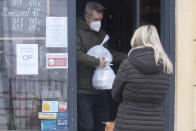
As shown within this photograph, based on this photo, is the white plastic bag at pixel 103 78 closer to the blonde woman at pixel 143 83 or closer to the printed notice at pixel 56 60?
the printed notice at pixel 56 60

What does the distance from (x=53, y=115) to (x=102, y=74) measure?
2.37ft

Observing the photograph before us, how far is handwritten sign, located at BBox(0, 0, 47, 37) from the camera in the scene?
15.2 ft

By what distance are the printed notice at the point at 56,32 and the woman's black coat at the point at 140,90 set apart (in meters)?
1.16

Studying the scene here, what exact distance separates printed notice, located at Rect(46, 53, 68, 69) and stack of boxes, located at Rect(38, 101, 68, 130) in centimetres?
41

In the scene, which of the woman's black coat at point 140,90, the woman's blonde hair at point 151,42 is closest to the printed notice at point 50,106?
the woman's black coat at point 140,90

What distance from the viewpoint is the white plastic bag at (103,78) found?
4.80 metres

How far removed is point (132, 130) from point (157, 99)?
35cm

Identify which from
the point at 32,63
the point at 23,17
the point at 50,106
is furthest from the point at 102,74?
the point at 23,17

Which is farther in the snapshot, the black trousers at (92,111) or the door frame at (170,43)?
the black trousers at (92,111)

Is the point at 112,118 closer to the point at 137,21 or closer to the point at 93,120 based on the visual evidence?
the point at 93,120

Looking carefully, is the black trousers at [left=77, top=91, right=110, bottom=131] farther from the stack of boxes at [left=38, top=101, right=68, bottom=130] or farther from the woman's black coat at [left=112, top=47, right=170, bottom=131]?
the woman's black coat at [left=112, top=47, right=170, bottom=131]

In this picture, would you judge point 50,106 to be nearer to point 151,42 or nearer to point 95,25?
point 95,25

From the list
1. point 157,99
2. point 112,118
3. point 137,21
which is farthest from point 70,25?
point 112,118
